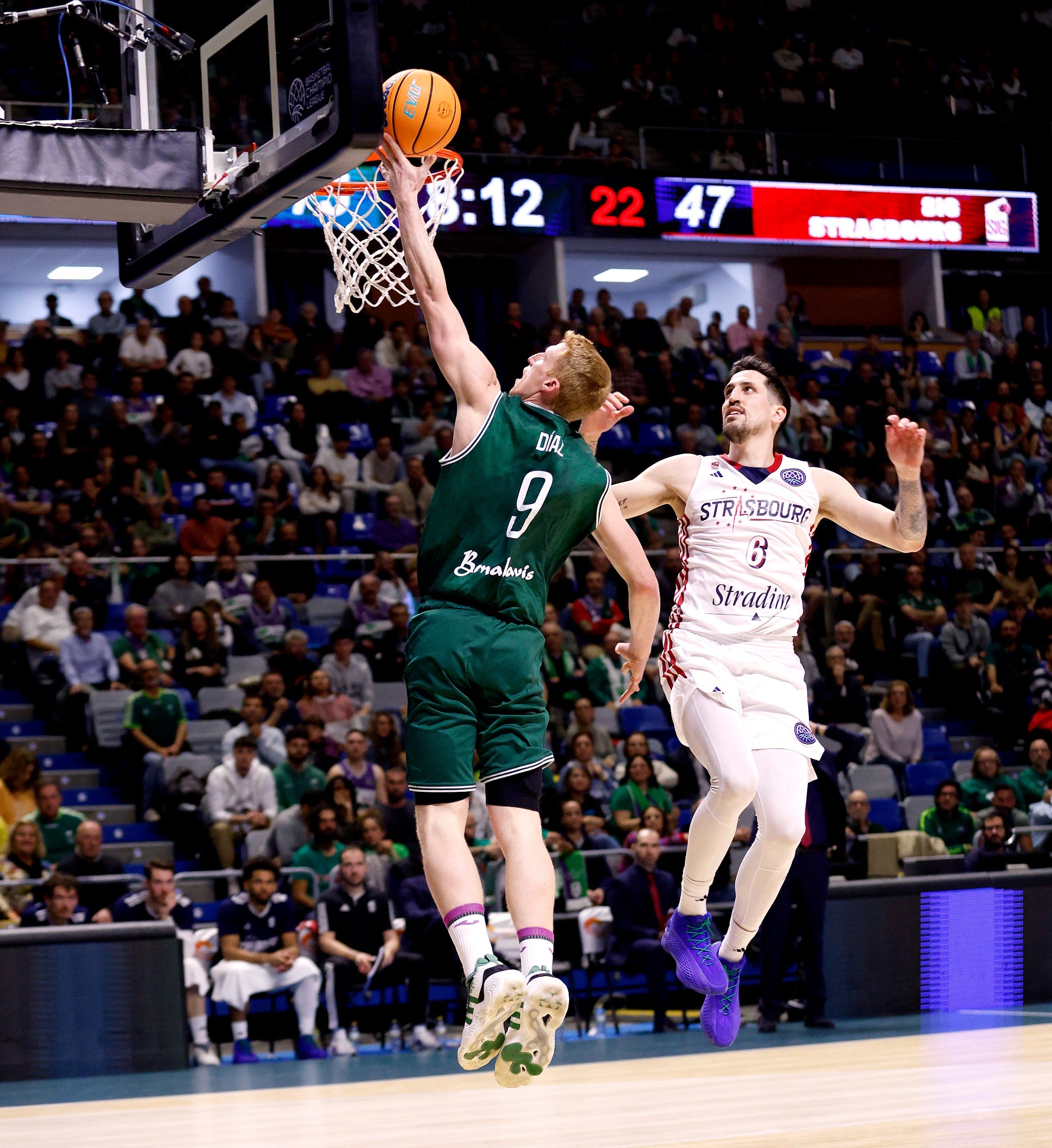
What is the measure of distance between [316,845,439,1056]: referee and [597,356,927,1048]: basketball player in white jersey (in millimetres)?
5484

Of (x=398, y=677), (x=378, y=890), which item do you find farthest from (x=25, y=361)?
(x=378, y=890)

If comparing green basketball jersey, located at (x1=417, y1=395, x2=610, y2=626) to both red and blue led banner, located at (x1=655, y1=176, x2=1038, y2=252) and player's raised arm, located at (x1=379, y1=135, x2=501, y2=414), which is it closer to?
player's raised arm, located at (x1=379, y1=135, x2=501, y2=414)

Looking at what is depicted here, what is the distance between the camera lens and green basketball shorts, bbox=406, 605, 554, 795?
6.02 metres

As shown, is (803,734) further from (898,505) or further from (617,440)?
(617,440)

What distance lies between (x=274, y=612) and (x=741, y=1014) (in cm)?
590

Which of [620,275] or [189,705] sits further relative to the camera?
[620,275]

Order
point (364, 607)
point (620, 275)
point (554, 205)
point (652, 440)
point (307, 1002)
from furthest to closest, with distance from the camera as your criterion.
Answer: point (620, 275) < point (554, 205) < point (652, 440) < point (364, 607) < point (307, 1002)

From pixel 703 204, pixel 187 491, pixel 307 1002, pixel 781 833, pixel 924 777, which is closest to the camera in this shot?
pixel 781 833

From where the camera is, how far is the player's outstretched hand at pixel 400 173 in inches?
247

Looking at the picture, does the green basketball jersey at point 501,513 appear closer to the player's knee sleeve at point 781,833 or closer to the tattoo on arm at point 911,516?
the player's knee sleeve at point 781,833

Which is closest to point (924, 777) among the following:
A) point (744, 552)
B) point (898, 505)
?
point (898, 505)

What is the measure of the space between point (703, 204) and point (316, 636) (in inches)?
379

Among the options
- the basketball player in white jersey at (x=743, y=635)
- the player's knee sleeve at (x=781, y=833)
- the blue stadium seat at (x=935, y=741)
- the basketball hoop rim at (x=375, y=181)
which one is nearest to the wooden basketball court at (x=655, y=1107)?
the basketball player in white jersey at (x=743, y=635)

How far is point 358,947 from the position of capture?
42.7 ft
